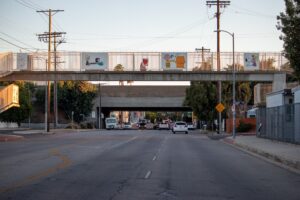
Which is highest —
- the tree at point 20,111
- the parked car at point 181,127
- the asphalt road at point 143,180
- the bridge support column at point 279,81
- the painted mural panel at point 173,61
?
the painted mural panel at point 173,61

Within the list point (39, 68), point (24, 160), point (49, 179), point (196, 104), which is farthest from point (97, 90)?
point (49, 179)

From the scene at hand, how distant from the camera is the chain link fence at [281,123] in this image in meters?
34.2

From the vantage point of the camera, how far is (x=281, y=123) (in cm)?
3784

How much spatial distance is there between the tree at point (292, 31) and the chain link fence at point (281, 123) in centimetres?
1551

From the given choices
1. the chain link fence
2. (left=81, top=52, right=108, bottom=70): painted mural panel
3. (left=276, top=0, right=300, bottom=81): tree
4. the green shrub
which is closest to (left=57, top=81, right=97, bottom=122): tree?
the green shrub

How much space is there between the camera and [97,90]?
106125mm

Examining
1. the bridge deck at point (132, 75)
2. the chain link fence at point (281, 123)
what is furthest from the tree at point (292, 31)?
the bridge deck at point (132, 75)

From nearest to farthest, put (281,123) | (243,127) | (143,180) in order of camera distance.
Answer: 1. (143,180)
2. (281,123)
3. (243,127)

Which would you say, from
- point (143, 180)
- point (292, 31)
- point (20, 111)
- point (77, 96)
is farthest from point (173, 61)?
point (77, 96)

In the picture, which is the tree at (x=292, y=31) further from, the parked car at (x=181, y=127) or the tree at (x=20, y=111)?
the tree at (x=20, y=111)

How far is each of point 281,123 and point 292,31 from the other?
20.3 meters

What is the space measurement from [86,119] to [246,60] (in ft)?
190

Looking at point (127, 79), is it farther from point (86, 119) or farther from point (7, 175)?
point (86, 119)

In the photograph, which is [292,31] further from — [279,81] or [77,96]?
[77,96]
